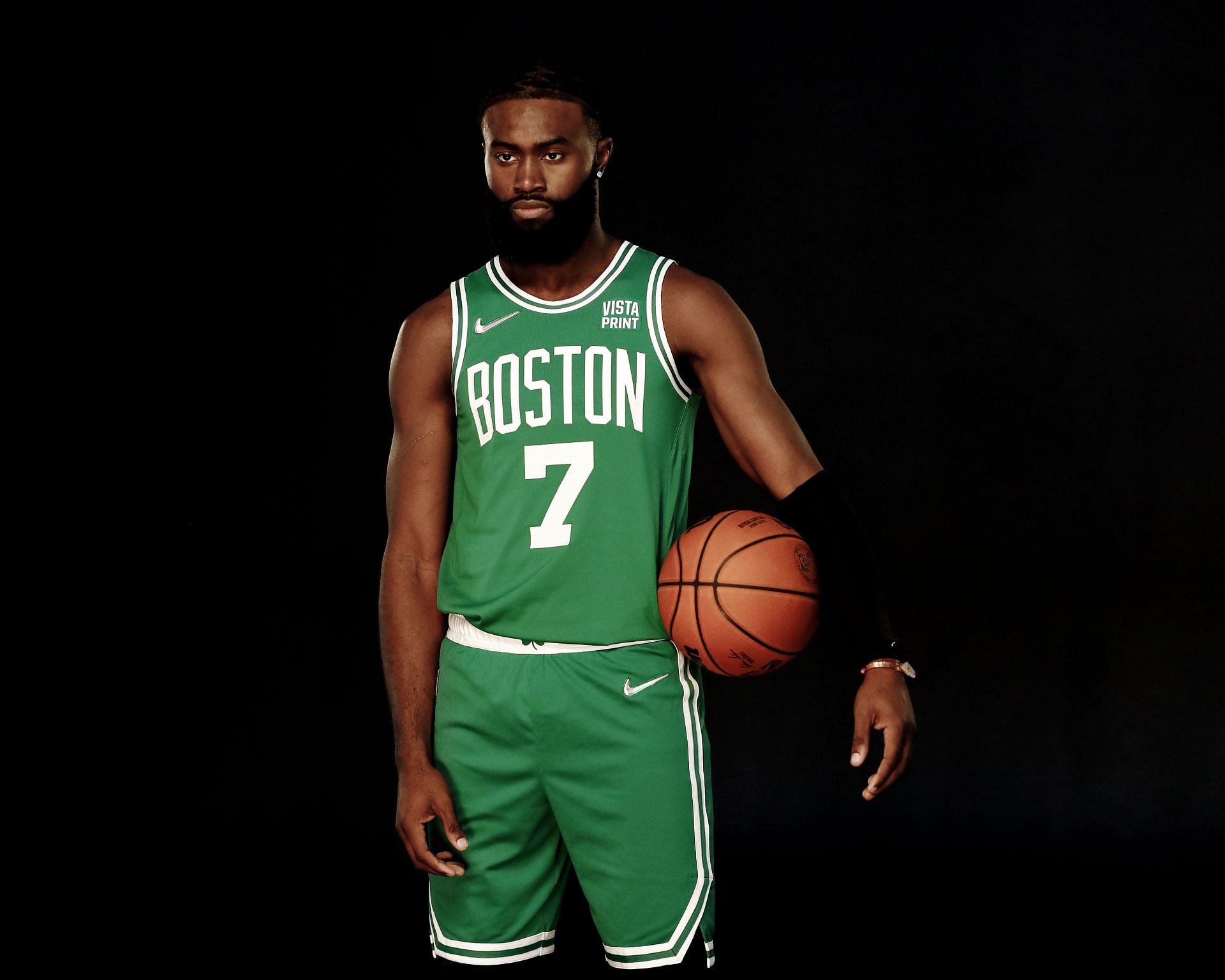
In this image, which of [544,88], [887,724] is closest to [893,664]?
[887,724]

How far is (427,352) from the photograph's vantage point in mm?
2264

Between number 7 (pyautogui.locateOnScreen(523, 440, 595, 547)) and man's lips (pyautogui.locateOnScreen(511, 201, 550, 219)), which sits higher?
man's lips (pyautogui.locateOnScreen(511, 201, 550, 219))

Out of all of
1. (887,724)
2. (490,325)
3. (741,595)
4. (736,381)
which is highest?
(490,325)

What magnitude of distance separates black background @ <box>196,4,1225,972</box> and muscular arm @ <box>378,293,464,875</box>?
6.65 ft

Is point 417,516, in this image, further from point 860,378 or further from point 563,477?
point 860,378

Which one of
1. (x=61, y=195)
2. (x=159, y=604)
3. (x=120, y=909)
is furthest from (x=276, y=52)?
(x=120, y=909)

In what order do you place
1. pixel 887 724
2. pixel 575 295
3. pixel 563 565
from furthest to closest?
1. pixel 575 295
2. pixel 563 565
3. pixel 887 724

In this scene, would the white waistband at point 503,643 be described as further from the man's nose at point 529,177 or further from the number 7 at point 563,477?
the man's nose at point 529,177

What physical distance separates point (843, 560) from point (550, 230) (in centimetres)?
73

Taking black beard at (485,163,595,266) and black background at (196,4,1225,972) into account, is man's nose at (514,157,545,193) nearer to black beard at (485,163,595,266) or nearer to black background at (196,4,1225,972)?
black beard at (485,163,595,266)

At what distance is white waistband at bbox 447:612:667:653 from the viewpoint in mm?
Answer: 2131

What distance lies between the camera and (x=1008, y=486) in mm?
4168

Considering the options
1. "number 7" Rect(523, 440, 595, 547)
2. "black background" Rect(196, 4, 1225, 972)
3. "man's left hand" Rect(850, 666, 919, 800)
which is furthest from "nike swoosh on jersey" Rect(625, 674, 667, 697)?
"black background" Rect(196, 4, 1225, 972)

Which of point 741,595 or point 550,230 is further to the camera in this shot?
point 550,230
